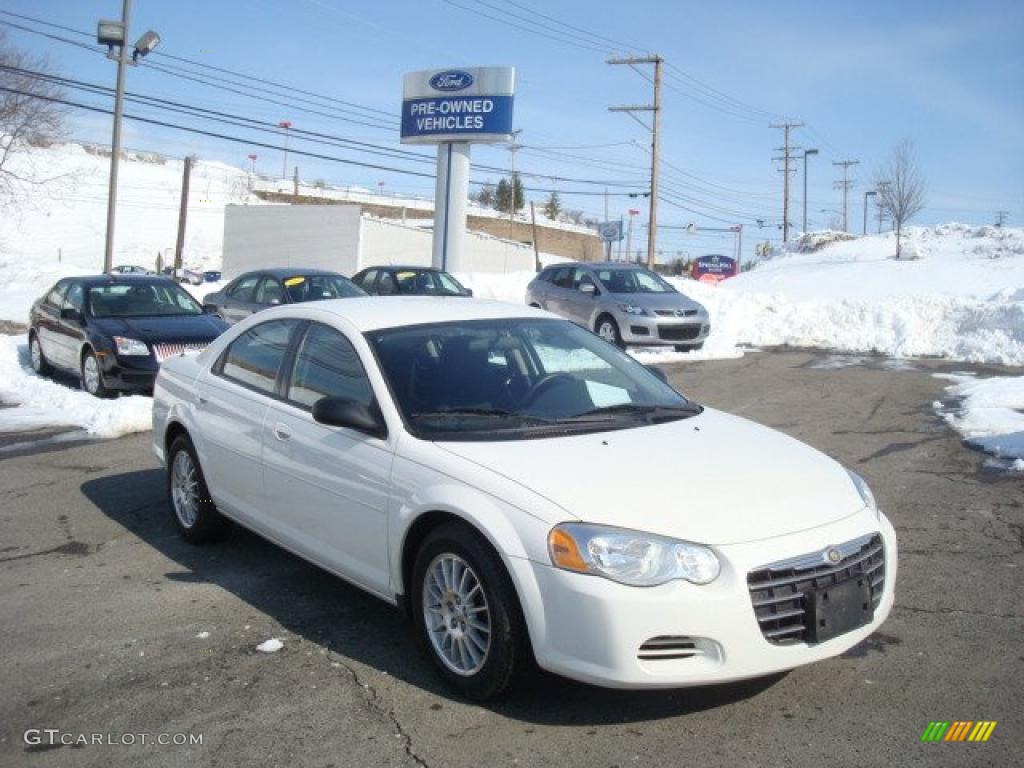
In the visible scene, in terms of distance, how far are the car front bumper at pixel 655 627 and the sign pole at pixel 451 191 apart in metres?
22.6

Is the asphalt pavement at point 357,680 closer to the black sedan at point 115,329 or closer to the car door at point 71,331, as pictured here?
the black sedan at point 115,329

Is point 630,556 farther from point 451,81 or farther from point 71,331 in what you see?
point 451,81

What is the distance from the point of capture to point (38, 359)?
534 inches

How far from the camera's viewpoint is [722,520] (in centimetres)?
350

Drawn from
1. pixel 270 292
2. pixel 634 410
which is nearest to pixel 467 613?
pixel 634 410

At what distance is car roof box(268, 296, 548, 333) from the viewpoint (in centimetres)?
484

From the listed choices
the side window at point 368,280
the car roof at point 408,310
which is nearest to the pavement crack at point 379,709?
the car roof at point 408,310

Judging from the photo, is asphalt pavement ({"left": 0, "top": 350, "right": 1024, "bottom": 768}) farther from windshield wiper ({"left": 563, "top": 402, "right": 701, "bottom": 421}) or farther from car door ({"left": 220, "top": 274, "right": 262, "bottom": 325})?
car door ({"left": 220, "top": 274, "right": 262, "bottom": 325})

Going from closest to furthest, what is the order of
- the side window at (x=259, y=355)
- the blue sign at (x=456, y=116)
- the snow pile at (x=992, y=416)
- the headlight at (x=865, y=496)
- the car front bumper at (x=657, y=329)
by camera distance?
the headlight at (x=865, y=496)
the side window at (x=259, y=355)
the snow pile at (x=992, y=416)
the car front bumper at (x=657, y=329)
the blue sign at (x=456, y=116)

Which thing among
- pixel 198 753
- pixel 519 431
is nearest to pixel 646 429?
pixel 519 431

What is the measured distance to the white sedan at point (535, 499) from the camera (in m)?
3.37

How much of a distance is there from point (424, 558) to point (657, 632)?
1.07 meters

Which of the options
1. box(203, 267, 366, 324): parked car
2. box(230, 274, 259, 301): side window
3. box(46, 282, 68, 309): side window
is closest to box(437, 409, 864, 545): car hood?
box(46, 282, 68, 309): side window

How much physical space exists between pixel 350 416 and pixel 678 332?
1279cm
